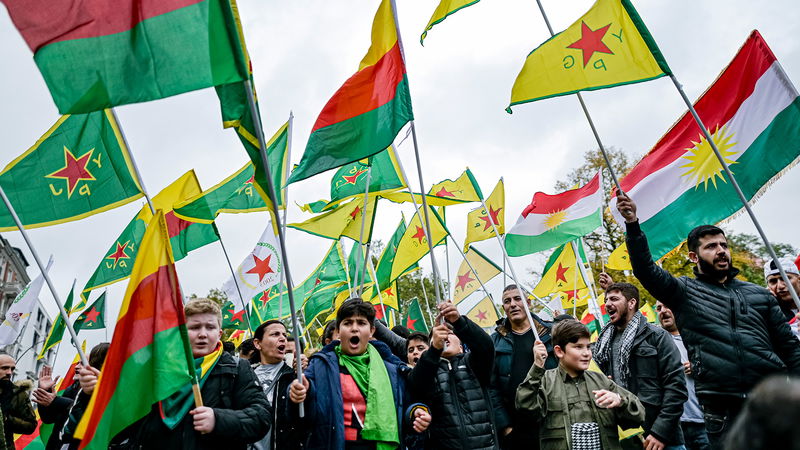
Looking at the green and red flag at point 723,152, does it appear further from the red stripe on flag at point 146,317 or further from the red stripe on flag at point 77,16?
the red stripe on flag at point 77,16

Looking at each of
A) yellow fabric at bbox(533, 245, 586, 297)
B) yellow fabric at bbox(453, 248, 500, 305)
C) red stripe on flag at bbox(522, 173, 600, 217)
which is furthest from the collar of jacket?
yellow fabric at bbox(453, 248, 500, 305)

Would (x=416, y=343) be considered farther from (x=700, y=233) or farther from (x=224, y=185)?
(x=224, y=185)

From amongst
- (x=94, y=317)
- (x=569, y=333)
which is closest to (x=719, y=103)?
(x=569, y=333)

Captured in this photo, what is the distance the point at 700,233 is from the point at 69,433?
4365 mm

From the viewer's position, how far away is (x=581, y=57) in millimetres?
4387

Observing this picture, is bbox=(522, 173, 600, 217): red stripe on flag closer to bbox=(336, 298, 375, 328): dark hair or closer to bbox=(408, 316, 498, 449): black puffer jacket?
bbox=(408, 316, 498, 449): black puffer jacket

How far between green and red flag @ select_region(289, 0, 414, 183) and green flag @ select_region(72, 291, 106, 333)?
990cm

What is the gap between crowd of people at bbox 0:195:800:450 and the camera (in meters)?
3.34

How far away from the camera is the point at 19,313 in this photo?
11.6m

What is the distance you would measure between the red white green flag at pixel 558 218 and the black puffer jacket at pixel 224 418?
5.39m

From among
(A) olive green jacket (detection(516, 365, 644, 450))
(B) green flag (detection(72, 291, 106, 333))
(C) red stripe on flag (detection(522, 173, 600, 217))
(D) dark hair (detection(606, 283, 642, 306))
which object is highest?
(B) green flag (detection(72, 291, 106, 333))

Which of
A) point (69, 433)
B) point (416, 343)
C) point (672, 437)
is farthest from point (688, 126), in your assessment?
point (69, 433)

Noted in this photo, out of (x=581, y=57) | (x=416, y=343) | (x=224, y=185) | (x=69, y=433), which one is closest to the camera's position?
(x=69, y=433)

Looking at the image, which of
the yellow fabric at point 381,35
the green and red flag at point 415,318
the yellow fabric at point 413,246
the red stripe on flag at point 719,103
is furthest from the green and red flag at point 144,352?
the green and red flag at point 415,318
